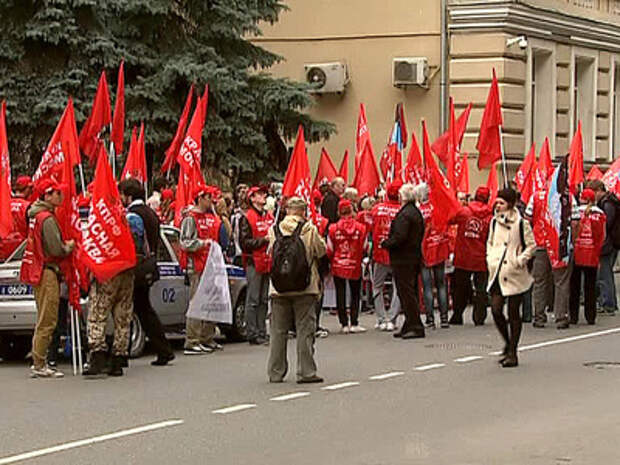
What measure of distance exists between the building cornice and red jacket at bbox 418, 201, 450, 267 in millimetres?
12036

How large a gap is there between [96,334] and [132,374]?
0.63m

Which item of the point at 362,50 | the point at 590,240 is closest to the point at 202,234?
the point at 590,240

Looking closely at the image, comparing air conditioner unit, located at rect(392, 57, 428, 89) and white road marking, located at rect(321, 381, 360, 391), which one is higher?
air conditioner unit, located at rect(392, 57, 428, 89)

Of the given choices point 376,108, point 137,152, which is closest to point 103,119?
point 137,152

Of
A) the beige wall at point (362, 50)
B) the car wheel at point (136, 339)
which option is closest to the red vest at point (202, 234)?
the car wheel at point (136, 339)

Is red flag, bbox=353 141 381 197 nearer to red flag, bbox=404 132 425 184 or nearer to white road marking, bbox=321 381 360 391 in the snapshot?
red flag, bbox=404 132 425 184

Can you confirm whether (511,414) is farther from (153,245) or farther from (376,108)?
(376,108)

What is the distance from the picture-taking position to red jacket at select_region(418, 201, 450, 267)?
2128 centimetres

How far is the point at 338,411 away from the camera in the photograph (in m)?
13.2

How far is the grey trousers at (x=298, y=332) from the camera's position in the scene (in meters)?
15.1

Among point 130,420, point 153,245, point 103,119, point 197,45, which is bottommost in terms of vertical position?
point 130,420

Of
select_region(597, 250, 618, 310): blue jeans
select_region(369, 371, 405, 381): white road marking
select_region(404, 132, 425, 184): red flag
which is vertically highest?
select_region(404, 132, 425, 184): red flag

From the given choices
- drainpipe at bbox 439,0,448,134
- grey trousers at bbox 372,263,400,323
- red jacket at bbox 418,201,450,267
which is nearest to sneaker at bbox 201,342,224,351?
grey trousers at bbox 372,263,400,323

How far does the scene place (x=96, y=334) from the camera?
15.6m
